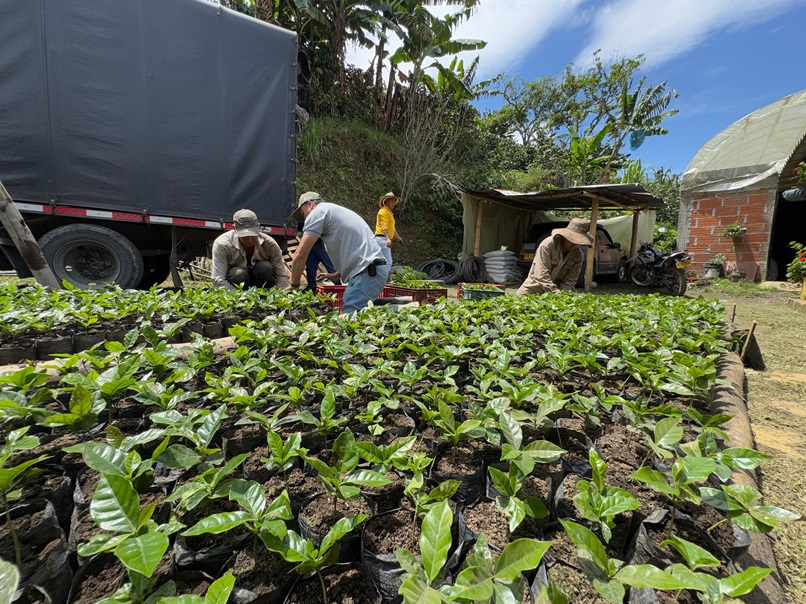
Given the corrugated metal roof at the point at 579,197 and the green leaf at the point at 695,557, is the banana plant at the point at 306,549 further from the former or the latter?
the corrugated metal roof at the point at 579,197

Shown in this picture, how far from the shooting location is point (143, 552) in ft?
2.15

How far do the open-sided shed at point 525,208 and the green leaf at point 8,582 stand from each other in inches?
374

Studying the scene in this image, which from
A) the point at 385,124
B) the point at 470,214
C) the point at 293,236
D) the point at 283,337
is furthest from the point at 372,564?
the point at 385,124

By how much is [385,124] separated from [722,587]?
15.4 metres

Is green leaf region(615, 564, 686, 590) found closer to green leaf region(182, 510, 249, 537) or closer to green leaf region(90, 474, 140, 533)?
green leaf region(182, 510, 249, 537)

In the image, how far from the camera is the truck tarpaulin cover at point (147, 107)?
4.54 m

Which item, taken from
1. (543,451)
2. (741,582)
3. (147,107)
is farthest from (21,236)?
(741,582)

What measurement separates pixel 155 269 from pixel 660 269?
11310 millimetres

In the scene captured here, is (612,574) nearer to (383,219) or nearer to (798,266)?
(383,219)

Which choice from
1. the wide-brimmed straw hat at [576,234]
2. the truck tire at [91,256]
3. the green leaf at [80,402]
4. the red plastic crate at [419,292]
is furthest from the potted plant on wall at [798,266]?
the truck tire at [91,256]

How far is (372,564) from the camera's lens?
85cm

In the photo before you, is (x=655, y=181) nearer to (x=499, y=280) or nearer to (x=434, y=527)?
(x=499, y=280)

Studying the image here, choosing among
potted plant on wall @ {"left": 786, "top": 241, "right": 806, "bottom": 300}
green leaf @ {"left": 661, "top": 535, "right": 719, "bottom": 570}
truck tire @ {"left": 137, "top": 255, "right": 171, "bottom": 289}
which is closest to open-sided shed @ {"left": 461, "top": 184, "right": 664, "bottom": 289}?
potted plant on wall @ {"left": 786, "top": 241, "right": 806, "bottom": 300}

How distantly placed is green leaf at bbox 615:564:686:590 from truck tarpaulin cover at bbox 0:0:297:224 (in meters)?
6.09
